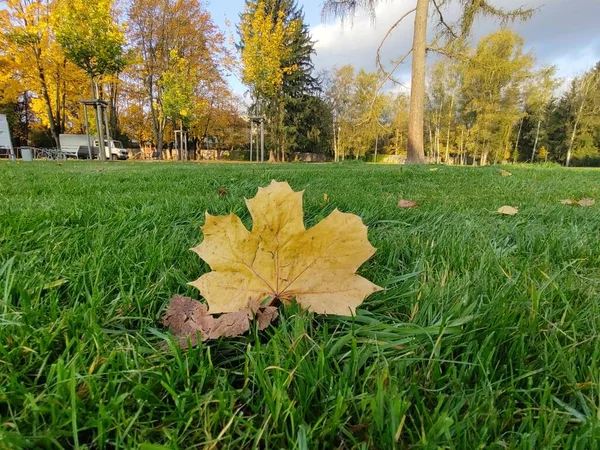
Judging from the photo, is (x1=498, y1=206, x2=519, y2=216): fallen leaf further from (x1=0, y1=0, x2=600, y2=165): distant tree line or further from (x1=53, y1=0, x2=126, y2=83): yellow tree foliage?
(x1=53, y1=0, x2=126, y2=83): yellow tree foliage

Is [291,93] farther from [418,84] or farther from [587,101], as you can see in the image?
[587,101]

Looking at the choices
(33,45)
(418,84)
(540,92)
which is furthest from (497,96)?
(33,45)

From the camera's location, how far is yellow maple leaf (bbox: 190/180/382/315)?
686 millimetres

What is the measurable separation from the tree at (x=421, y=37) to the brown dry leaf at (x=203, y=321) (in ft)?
33.1

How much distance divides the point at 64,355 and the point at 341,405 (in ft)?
1.51

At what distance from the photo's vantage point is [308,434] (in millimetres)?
443

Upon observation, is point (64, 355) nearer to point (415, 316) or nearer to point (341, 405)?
point (341, 405)

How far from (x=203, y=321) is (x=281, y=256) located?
198 millimetres

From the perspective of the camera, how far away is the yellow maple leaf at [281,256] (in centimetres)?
69

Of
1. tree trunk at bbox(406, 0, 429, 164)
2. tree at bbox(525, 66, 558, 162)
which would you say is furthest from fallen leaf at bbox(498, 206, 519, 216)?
tree at bbox(525, 66, 558, 162)

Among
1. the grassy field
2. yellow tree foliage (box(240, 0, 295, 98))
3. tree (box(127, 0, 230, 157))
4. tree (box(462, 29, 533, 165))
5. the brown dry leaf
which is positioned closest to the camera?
the grassy field

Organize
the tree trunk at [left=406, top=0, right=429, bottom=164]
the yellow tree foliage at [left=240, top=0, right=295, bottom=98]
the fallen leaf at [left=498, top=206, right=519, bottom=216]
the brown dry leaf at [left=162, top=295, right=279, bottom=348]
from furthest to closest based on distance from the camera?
1. the yellow tree foliage at [left=240, top=0, right=295, bottom=98]
2. the tree trunk at [left=406, top=0, right=429, bottom=164]
3. the fallen leaf at [left=498, top=206, right=519, bottom=216]
4. the brown dry leaf at [left=162, top=295, right=279, bottom=348]

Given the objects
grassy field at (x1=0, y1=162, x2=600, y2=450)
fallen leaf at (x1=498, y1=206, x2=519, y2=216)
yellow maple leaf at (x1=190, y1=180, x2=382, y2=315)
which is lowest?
grassy field at (x1=0, y1=162, x2=600, y2=450)

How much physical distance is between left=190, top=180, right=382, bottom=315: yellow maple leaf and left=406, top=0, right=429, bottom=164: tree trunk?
9961 millimetres
